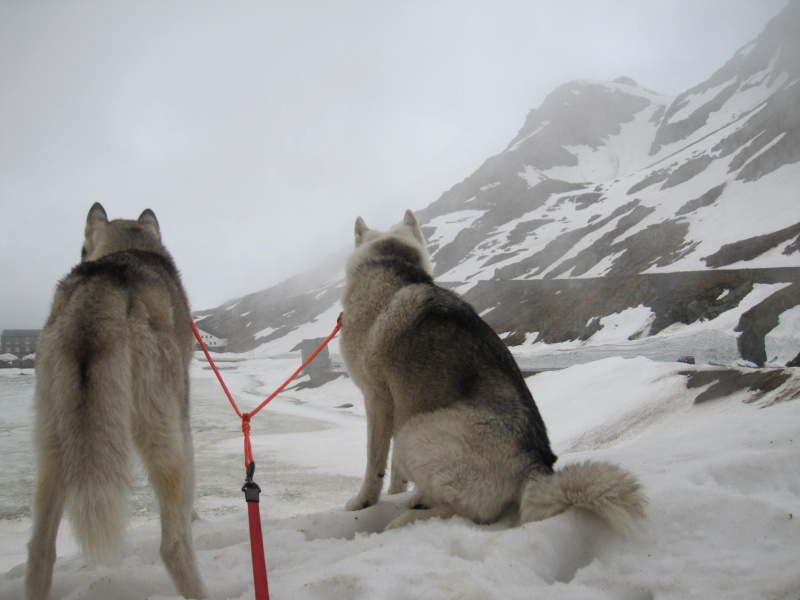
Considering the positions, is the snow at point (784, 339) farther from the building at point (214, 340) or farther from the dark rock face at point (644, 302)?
the building at point (214, 340)

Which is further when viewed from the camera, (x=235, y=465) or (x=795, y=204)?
(x=795, y=204)

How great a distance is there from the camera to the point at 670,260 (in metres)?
→ 43.8

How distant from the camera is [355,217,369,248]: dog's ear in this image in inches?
237

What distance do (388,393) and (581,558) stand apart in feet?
6.35

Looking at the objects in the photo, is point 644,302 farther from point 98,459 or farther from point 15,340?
point 15,340

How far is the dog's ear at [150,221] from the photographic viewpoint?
4.00 meters

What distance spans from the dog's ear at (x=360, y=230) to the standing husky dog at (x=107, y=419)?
3402 millimetres

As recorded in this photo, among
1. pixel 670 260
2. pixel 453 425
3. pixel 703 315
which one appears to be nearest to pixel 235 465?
pixel 453 425

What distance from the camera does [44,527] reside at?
7.77ft

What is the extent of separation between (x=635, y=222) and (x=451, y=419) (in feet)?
209

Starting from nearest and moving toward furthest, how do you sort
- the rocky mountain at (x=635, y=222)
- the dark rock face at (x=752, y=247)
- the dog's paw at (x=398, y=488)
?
1. the dog's paw at (x=398, y=488)
2. the rocky mountain at (x=635, y=222)
3. the dark rock face at (x=752, y=247)

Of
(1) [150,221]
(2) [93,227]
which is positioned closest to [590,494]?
(1) [150,221]

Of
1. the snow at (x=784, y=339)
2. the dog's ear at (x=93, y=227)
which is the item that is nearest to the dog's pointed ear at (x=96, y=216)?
the dog's ear at (x=93, y=227)

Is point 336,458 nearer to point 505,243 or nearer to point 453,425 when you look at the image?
point 453,425
